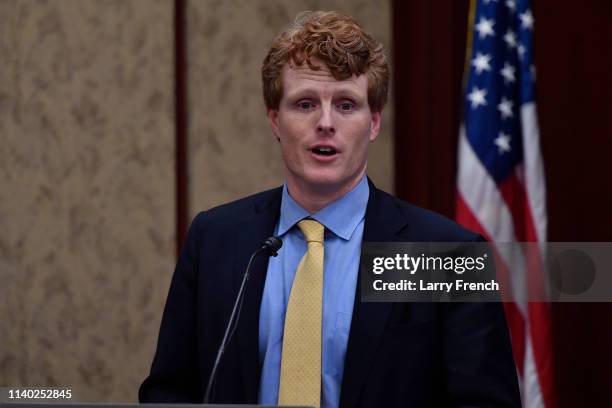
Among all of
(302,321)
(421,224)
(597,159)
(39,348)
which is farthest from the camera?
(39,348)

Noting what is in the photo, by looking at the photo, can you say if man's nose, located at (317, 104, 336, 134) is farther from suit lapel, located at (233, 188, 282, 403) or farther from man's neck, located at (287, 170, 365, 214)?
suit lapel, located at (233, 188, 282, 403)

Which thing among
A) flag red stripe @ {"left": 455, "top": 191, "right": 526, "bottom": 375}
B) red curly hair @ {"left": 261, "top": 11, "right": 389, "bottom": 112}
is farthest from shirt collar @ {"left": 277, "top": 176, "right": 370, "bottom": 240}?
flag red stripe @ {"left": 455, "top": 191, "right": 526, "bottom": 375}

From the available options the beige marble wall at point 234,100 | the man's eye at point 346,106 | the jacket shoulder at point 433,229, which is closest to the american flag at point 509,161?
the beige marble wall at point 234,100

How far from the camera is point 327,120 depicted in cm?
209

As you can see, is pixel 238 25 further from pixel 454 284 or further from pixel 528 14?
pixel 454 284

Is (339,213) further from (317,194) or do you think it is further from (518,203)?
(518,203)

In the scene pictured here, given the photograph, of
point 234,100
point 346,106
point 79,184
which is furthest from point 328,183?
point 79,184

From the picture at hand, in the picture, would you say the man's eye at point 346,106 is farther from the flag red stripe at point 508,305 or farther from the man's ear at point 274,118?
the flag red stripe at point 508,305

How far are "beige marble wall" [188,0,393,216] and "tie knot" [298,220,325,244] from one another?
6.23 feet

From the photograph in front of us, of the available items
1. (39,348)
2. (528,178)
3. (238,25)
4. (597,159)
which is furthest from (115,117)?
(597,159)

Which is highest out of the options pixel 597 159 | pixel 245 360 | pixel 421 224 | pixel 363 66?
pixel 597 159

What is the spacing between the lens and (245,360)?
81.0 inches

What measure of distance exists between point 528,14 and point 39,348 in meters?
2.44

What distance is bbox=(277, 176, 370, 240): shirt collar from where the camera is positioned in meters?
2.17
